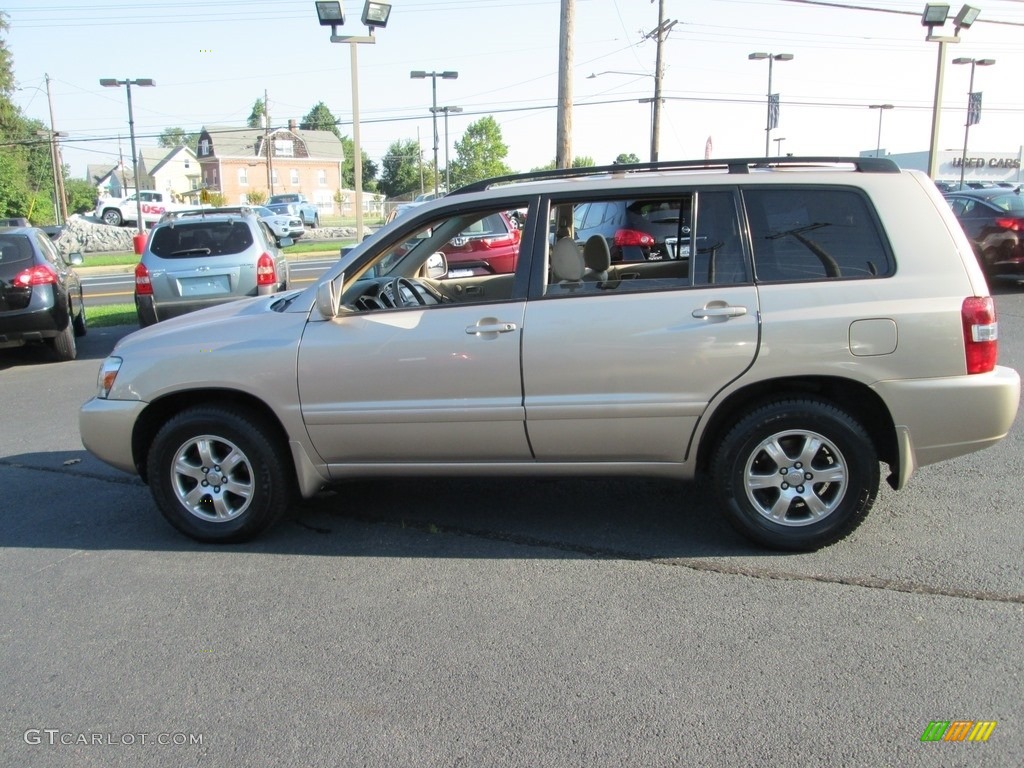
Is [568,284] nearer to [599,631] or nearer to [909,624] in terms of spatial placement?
[599,631]

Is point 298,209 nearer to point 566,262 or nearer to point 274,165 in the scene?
point 274,165

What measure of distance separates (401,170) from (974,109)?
78.7 m

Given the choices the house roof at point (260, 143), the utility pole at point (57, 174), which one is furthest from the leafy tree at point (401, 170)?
the utility pole at point (57, 174)

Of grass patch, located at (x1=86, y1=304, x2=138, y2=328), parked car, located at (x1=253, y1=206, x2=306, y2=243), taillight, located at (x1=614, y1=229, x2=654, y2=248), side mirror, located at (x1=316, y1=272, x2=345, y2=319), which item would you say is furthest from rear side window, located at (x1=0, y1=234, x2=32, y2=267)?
parked car, located at (x1=253, y1=206, x2=306, y2=243)

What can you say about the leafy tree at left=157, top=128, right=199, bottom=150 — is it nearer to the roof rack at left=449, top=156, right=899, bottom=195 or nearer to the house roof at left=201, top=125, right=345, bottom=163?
the house roof at left=201, top=125, right=345, bottom=163

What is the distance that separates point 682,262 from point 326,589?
2.46 m

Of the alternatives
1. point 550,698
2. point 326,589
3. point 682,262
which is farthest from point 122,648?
point 682,262

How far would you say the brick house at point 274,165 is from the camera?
85688mm

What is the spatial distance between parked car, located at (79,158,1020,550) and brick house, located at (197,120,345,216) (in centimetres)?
8094

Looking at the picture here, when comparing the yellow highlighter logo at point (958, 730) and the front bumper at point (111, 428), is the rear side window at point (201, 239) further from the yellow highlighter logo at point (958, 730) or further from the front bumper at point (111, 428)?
the yellow highlighter logo at point (958, 730)

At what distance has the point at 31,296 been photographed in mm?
10062

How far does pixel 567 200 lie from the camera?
14.7 ft

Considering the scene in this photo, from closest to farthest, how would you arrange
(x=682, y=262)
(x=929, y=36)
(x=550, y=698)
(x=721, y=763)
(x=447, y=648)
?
(x=721, y=763)
(x=550, y=698)
(x=447, y=648)
(x=682, y=262)
(x=929, y=36)

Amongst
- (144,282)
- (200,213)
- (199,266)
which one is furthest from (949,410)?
(200,213)
